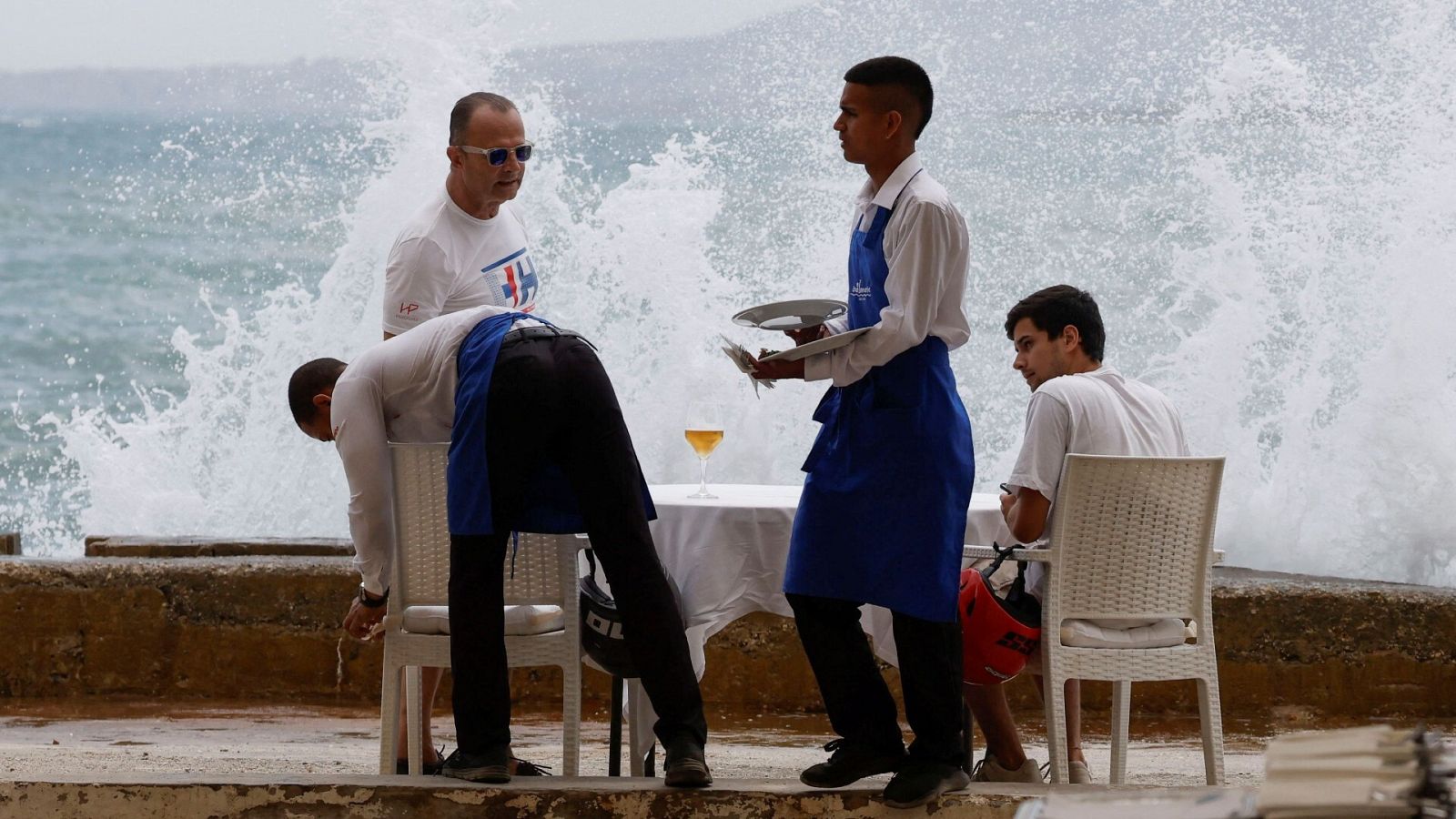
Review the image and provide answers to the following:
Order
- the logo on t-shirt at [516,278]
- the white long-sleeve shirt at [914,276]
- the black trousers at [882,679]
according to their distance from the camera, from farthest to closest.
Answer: the logo on t-shirt at [516,278], the black trousers at [882,679], the white long-sleeve shirt at [914,276]

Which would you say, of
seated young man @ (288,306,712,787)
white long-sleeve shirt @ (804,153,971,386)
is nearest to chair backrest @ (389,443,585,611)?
seated young man @ (288,306,712,787)

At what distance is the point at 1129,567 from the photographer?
3320 millimetres

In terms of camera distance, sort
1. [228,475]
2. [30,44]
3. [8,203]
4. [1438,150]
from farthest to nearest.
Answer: [30,44] → [8,203] → [1438,150] → [228,475]

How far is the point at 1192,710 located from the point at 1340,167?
32.2ft

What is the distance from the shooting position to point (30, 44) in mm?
29922

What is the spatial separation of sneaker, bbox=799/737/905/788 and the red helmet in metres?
0.33

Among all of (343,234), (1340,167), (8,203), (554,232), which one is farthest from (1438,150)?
(8,203)

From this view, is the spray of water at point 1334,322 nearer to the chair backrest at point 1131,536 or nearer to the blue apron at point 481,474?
the chair backrest at point 1131,536

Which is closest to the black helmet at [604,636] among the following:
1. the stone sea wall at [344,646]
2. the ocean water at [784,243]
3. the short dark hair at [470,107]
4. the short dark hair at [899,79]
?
the short dark hair at [470,107]

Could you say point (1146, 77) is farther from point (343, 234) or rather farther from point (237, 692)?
point (237, 692)

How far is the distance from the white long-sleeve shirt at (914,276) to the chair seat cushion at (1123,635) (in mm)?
732

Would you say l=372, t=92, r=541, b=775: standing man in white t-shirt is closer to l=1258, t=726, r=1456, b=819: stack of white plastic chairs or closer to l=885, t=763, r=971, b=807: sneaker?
l=885, t=763, r=971, b=807: sneaker

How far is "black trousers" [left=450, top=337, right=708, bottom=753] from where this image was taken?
3020 millimetres

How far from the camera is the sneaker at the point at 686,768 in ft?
9.77
